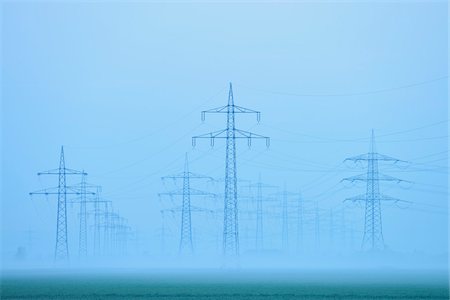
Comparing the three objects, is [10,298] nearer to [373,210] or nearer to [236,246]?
[236,246]

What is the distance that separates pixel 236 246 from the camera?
189ft

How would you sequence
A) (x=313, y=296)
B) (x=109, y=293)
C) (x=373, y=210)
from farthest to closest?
(x=373, y=210) < (x=109, y=293) < (x=313, y=296)

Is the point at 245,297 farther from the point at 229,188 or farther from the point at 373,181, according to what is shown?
the point at 373,181

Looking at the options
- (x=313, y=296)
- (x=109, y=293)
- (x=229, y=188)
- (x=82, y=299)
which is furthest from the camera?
(x=229, y=188)

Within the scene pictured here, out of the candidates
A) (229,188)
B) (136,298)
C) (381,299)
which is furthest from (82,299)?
(229,188)

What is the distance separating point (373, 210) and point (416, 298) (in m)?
27.0

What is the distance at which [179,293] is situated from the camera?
47.2 m

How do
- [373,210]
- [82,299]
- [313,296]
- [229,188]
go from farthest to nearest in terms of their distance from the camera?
[373,210], [229,188], [313,296], [82,299]

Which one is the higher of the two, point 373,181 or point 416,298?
point 373,181

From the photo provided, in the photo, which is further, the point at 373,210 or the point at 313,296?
the point at 373,210

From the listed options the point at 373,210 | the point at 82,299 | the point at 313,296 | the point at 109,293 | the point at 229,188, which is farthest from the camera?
the point at 373,210

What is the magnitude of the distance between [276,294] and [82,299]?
30.4ft

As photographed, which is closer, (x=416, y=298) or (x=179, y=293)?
(x=416, y=298)

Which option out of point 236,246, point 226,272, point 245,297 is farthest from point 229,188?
point 226,272
